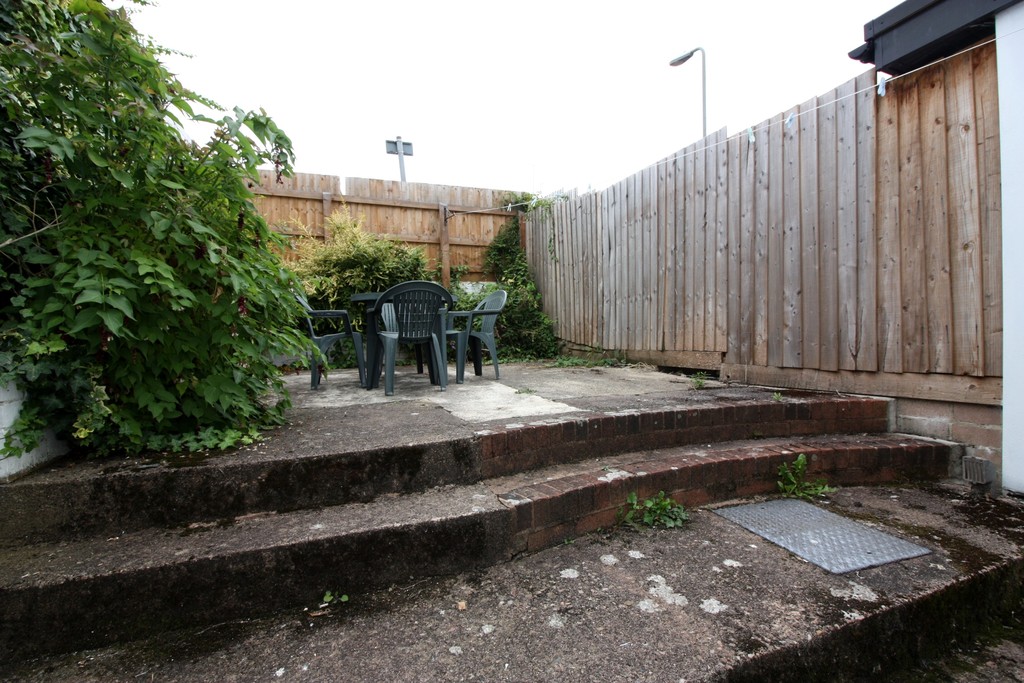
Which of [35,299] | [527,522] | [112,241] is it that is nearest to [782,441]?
[527,522]

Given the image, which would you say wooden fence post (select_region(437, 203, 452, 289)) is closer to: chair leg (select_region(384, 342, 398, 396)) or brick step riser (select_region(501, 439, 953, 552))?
chair leg (select_region(384, 342, 398, 396))

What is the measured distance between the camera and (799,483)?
2.32 meters

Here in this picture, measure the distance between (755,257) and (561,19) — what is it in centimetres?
391

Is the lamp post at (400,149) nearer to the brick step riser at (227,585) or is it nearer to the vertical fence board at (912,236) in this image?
the vertical fence board at (912,236)

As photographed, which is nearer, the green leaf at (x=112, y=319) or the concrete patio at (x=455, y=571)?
the concrete patio at (x=455, y=571)

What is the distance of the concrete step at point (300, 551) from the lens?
1.26 meters

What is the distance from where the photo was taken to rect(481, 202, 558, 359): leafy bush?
6258mm

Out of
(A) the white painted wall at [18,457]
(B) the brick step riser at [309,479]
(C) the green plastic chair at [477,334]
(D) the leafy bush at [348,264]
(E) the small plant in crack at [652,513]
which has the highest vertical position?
(D) the leafy bush at [348,264]

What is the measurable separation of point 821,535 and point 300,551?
1.91m

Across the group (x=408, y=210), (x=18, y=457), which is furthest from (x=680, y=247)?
(x=18, y=457)

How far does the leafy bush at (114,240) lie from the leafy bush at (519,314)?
431cm

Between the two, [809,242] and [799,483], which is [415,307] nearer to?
[799,483]

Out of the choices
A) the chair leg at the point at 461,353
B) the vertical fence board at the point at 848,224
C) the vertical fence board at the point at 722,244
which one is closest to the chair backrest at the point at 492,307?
the chair leg at the point at 461,353

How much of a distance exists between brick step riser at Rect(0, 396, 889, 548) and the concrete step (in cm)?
3
